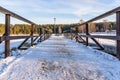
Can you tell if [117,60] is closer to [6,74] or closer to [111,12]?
[111,12]

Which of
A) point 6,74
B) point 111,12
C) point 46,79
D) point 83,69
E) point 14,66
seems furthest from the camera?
point 111,12

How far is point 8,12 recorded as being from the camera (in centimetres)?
577

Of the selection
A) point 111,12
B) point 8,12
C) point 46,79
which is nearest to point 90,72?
point 46,79

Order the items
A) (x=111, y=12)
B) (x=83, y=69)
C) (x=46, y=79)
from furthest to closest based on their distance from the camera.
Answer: (x=111, y=12), (x=83, y=69), (x=46, y=79)

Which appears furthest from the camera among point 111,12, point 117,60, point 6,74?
point 111,12

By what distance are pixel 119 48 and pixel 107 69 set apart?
1.34 meters

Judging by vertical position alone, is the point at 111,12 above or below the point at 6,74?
above

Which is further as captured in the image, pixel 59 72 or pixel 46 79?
pixel 59 72

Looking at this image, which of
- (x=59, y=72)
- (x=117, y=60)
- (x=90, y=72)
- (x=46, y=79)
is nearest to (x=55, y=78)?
(x=46, y=79)

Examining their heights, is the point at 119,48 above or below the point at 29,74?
above

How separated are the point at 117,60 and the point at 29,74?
2.50m

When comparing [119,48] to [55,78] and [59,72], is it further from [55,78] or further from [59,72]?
[55,78]

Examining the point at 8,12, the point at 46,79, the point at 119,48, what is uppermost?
the point at 8,12

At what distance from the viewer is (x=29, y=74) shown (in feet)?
13.2
